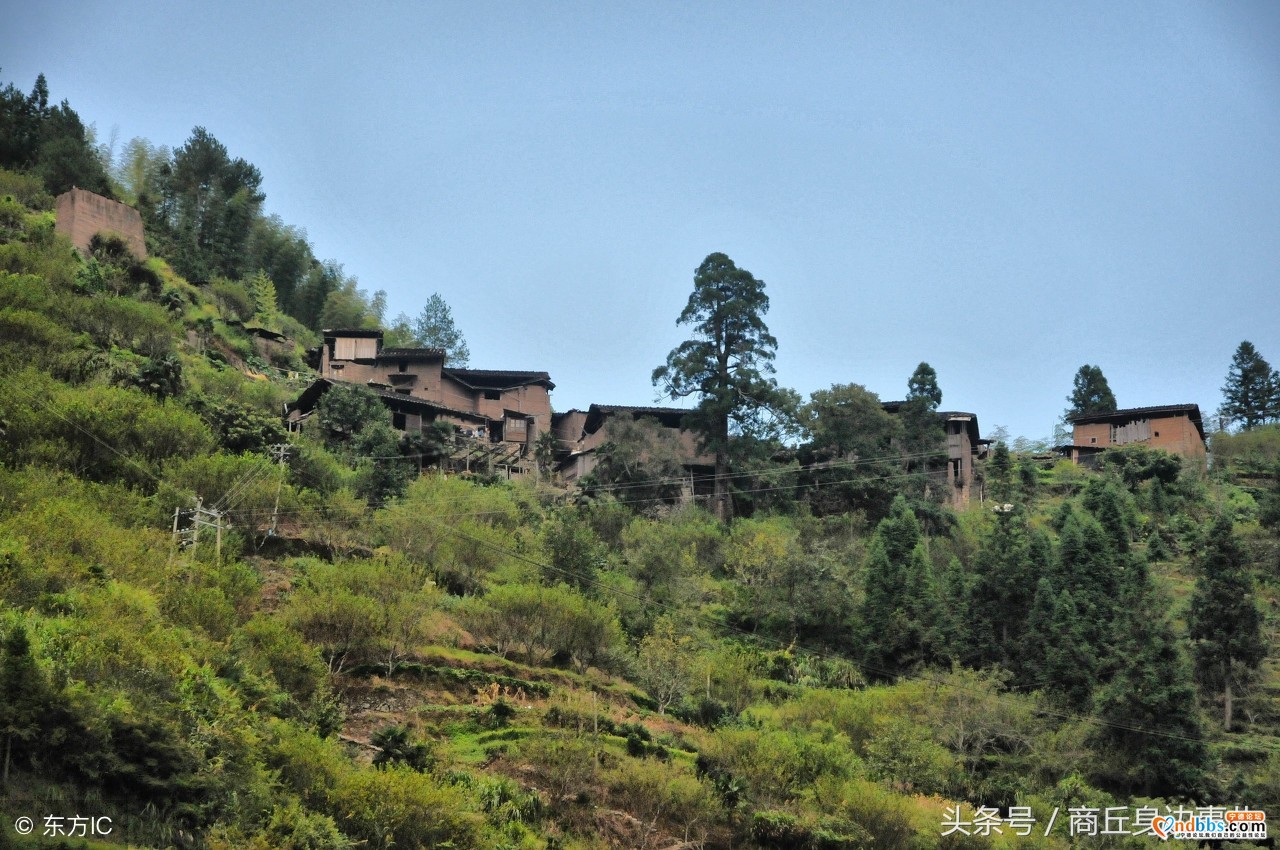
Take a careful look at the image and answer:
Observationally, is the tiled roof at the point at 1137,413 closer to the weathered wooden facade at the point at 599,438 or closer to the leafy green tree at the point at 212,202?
the weathered wooden facade at the point at 599,438

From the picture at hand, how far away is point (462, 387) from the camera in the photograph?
64.2 meters

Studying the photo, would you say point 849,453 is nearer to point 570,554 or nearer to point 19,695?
point 570,554

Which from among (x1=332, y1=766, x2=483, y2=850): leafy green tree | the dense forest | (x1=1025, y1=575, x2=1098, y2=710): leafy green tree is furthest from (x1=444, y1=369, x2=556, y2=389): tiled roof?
(x1=332, y1=766, x2=483, y2=850): leafy green tree

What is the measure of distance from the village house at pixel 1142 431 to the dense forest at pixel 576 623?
4.36 m

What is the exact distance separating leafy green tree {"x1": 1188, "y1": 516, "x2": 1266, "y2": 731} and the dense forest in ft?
0.35

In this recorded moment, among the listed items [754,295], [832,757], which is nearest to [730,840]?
[832,757]

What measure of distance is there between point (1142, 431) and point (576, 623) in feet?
136

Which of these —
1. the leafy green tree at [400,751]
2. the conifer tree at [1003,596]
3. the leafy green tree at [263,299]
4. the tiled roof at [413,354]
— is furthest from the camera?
the leafy green tree at [263,299]

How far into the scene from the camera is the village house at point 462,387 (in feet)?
200

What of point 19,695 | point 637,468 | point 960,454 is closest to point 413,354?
point 637,468

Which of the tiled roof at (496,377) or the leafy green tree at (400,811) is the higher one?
the tiled roof at (496,377)

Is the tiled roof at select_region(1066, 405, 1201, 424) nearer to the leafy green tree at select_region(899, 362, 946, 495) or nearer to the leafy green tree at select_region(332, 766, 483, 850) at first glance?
the leafy green tree at select_region(899, 362, 946, 495)

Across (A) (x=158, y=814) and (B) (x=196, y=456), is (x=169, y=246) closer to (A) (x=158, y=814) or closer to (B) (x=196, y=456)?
(B) (x=196, y=456)

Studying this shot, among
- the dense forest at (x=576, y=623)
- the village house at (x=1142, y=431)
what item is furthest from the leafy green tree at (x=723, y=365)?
the village house at (x=1142, y=431)
